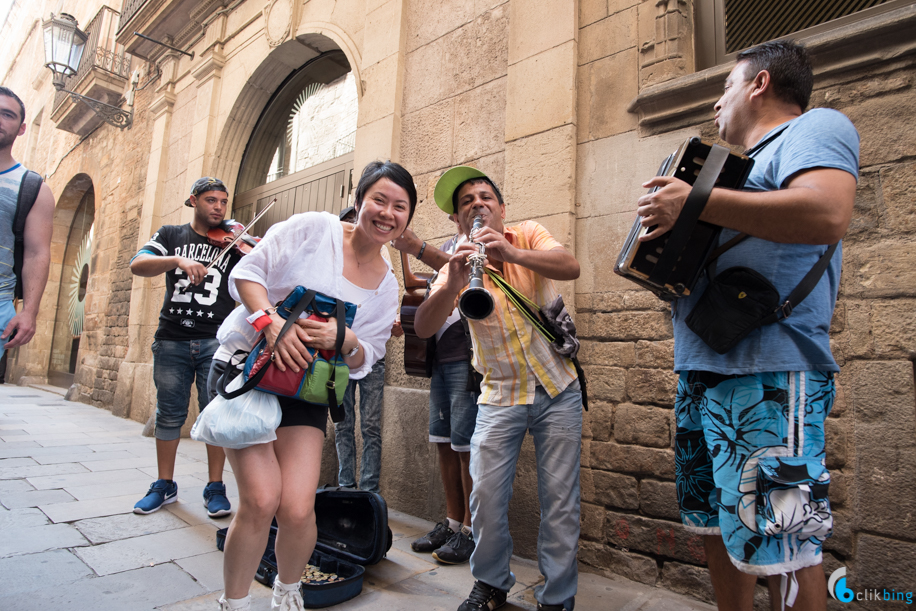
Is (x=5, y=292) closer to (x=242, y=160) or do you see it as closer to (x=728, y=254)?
(x=728, y=254)

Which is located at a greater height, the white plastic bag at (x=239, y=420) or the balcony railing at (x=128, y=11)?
the balcony railing at (x=128, y=11)

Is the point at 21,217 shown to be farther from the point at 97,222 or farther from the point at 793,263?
the point at 97,222

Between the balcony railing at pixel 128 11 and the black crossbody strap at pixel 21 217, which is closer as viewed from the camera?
the black crossbody strap at pixel 21 217

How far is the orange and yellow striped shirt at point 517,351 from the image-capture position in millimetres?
2176

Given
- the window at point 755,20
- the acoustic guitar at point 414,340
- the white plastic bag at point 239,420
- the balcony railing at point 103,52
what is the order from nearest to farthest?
the white plastic bag at point 239,420 < the window at point 755,20 < the acoustic guitar at point 414,340 < the balcony railing at point 103,52

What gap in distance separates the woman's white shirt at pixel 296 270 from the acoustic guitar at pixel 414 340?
95 cm

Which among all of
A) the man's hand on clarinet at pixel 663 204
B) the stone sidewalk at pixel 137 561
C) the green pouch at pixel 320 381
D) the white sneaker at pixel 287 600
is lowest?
the stone sidewalk at pixel 137 561

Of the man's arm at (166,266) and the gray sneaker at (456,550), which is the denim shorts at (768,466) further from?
the man's arm at (166,266)

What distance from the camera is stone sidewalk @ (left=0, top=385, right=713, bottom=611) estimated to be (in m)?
2.15

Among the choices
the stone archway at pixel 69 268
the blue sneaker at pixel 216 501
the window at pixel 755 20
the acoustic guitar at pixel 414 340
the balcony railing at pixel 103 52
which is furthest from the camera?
the stone archway at pixel 69 268

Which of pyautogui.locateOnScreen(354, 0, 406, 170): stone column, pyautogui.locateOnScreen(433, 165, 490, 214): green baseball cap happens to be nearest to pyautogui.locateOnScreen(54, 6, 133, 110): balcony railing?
pyautogui.locateOnScreen(354, 0, 406, 170): stone column

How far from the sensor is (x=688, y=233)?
55.6 inches

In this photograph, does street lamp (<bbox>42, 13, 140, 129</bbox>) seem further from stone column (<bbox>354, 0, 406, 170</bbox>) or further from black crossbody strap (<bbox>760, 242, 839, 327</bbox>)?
black crossbody strap (<bbox>760, 242, 839, 327</bbox>)

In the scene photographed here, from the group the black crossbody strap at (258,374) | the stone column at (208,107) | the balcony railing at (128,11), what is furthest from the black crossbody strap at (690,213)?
the balcony railing at (128,11)
